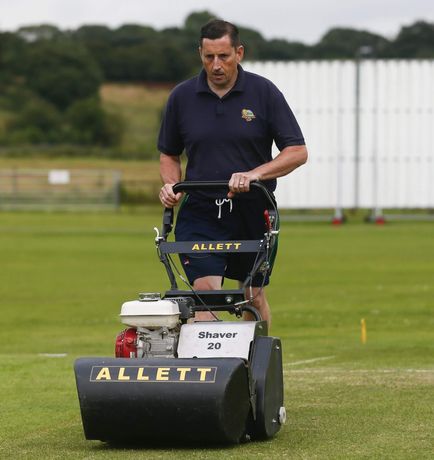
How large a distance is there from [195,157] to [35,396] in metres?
1.90

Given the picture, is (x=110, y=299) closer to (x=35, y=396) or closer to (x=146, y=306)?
(x=35, y=396)

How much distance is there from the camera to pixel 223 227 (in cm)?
795

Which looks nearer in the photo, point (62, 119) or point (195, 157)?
point (195, 157)

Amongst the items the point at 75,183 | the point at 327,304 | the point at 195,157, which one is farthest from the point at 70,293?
the point at 75,183

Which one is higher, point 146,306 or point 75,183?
point 146,306

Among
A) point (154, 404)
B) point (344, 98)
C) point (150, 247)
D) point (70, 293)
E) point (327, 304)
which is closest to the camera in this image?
point (154, 404)

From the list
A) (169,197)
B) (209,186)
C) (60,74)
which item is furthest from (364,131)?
(60,74)

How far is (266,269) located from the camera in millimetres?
7305

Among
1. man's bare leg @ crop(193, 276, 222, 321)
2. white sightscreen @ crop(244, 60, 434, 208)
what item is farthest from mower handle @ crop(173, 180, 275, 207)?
white sightscreen @ crop(244, 60, 434, 208)

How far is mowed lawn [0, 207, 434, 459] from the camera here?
6.82 m

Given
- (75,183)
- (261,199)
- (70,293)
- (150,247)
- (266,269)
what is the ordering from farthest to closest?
(75,183)
(150,247)
(70,293)
(261,199)
(266,269)

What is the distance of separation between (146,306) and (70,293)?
13613mm

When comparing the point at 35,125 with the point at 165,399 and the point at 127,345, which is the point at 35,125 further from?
the point at 165,399

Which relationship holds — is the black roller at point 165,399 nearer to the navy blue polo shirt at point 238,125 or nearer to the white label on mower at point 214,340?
the white label on mower at point 214,340
